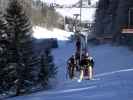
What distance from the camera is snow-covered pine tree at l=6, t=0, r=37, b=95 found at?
80.8ft

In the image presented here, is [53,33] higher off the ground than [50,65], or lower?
lower

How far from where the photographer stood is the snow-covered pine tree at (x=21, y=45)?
2464 cm

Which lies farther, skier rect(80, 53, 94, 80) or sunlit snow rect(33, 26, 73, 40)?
sunlit snow rect(33, 26, 73, 40)

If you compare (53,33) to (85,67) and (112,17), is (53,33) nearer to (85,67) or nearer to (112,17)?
(112,17)

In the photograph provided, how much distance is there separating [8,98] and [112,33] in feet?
124

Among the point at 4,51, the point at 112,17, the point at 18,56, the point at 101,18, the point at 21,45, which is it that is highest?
the point at 21,45

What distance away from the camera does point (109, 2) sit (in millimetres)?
70812

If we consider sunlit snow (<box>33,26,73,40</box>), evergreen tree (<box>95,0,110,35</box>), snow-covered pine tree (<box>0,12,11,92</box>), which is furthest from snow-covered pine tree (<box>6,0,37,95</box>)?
sunlit snow (<box>33,26,73,40</box>)

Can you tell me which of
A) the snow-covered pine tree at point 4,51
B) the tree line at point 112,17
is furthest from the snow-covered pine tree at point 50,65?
the tree line at point 112,17

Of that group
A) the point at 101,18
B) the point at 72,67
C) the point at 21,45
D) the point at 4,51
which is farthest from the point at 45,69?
the point at 101,18

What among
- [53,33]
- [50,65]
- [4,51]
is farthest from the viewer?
[53,33]

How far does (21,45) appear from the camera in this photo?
82.4 ft

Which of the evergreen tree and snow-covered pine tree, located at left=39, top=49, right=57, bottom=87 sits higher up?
snow-covered pine tree, located at left=39, top=49, right=57, bottom=87

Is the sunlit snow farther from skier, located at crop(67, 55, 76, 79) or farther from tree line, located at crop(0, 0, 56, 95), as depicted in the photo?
tree line, located at crop(0, 0, 56, 95)
